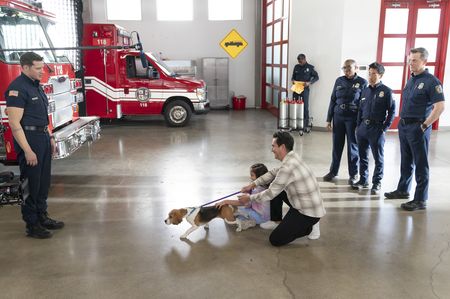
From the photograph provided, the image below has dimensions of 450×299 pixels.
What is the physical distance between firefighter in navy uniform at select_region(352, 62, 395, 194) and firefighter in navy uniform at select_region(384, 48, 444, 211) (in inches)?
11.3

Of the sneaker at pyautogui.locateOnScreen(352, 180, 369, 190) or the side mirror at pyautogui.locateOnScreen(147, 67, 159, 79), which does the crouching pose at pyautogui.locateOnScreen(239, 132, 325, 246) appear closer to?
the sneaker at pyautogui.locateOnScreen(352, 180, 369, 190)

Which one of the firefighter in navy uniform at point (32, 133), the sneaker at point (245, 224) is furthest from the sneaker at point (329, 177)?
the firefighter in navy uniform at point (32, 133)

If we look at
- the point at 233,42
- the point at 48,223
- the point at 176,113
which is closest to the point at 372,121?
the point at 48,223

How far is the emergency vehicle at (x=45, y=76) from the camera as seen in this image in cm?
538

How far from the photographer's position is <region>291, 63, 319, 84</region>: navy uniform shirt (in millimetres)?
10570

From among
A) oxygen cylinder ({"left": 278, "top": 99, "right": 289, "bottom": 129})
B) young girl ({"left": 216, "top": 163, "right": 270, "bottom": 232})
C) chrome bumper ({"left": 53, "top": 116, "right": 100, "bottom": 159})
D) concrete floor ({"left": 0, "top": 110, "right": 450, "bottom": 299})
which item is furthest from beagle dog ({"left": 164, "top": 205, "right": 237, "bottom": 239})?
oxygen cylinder ({"left": 278, "top": 99, "right": 289, "bottom": 129})

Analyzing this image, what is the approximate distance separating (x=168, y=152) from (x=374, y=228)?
4.96 meters

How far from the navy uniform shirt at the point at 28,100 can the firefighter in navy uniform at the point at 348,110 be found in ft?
13.5

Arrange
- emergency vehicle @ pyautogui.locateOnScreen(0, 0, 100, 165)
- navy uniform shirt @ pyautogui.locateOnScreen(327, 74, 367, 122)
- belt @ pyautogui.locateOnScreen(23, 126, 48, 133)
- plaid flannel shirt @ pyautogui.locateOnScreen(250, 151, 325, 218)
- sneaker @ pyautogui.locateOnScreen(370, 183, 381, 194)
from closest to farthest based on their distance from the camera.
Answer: plaid flannel shirt @ pyautogui.locateOnScreen(250, 151, 325, 218), belt @ pyautogui.locateOnScreen(23, 126, 48, 133), emergency vehicle @ pyautogui.locateOnScreen(0, 0, 100, 165), sneaker @ pyautogui.locateOnScreen(370, 183, 381, 194), navy uniform shirt @ pyautogui.locateOnScreen(327, 74, 367, 122)

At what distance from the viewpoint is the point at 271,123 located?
1243 centimetres

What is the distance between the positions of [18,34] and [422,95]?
18.4 ft

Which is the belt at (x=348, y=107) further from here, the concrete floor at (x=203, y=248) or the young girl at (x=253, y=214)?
the young girl at (x=253, y=214)

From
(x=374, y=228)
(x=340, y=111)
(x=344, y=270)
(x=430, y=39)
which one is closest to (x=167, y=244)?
(x=344, y=270)

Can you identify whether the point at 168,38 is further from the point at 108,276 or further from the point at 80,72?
the point at 108,276
